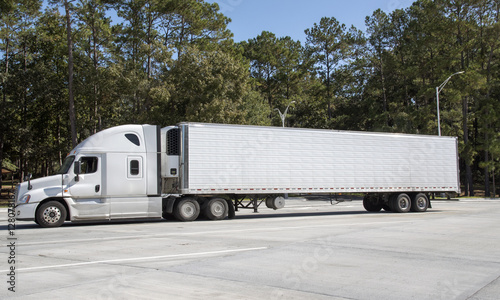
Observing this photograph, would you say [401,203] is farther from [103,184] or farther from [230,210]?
[103,184]

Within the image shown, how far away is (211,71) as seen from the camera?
36.3m

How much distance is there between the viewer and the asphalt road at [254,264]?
22.1ft

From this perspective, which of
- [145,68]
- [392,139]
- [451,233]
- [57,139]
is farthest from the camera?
[57,139]

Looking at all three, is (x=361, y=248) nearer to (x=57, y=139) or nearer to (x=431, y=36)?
(x=431, y=36)

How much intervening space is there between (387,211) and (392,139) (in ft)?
13.7

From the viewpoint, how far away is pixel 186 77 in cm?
3612

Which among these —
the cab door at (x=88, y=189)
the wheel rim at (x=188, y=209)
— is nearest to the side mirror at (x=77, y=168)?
the cab door at (x=88, y=189)

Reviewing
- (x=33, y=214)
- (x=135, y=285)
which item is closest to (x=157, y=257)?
(x=135, y=285)

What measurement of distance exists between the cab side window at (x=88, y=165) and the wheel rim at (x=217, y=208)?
4.69 m

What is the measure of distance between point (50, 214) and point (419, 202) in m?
16.8

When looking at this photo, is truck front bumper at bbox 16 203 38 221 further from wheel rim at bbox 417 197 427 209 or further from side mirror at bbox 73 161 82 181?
wheel rim at bbox 417 197 427 209

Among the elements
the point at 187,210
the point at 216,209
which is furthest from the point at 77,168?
the point at 216,209

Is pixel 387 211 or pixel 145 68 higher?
pixel 145 68

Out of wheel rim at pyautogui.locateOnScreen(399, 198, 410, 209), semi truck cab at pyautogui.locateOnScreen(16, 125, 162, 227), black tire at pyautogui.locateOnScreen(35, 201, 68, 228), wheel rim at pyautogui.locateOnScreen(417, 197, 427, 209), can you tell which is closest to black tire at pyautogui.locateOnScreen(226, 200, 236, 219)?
semi truck cab at pyautogui.locateOnScreen(16, 125, 162, 227)
